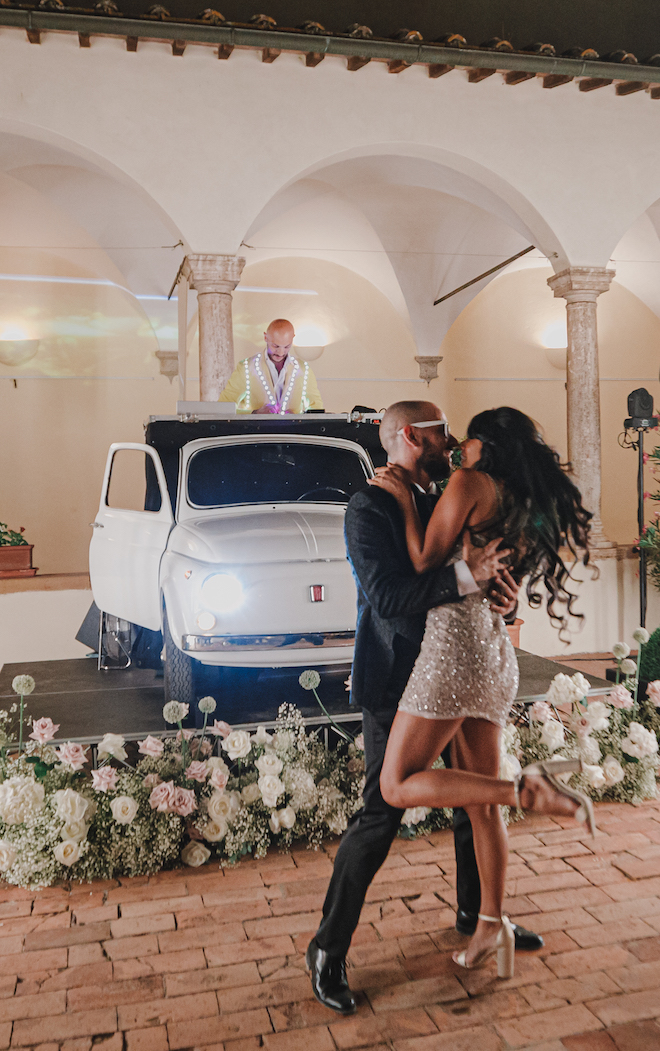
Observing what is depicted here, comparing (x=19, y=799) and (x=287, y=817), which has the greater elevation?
(x=19, y=799)

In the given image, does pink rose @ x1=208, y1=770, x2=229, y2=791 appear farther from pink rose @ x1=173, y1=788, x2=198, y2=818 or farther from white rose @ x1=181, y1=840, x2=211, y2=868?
white rose @ x1=181, y1=840, x2=211, y2=868

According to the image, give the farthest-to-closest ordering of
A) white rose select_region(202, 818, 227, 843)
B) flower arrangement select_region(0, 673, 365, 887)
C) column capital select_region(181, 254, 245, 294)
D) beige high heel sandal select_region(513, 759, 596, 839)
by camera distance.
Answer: column capital select_region(181, 254, 245, 294)
white rose select_region(202, 818, 227, 843)
flower arrangement select_region(0, 673, 365, 887)
beige high heel sandal select_region(513, 759, 596, 839)

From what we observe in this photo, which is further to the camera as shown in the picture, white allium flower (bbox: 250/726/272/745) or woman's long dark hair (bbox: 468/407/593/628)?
white allium flower (bbox: 250/726/272/745)

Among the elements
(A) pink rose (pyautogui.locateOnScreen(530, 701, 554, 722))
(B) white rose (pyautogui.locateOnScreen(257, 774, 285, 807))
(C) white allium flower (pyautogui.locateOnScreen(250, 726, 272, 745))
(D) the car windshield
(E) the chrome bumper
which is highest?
(D) the car windshield

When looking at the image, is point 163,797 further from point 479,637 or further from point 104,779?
point 479,637

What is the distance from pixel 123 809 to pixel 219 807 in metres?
0.43

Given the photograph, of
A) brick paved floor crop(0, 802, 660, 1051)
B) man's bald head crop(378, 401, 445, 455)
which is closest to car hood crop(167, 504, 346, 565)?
brick paved floor crop(0, 802, 660, 1051)

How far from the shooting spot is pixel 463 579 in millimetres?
2598

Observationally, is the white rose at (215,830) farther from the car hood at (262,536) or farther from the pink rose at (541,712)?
the pink rose at (541,712)

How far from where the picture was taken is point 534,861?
3.80 m

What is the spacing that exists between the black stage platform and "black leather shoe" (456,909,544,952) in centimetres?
140

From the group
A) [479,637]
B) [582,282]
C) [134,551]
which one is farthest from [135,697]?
[582,282]

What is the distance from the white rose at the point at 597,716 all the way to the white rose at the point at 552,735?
16cm

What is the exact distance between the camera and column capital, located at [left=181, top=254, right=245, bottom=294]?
25.7 feet
